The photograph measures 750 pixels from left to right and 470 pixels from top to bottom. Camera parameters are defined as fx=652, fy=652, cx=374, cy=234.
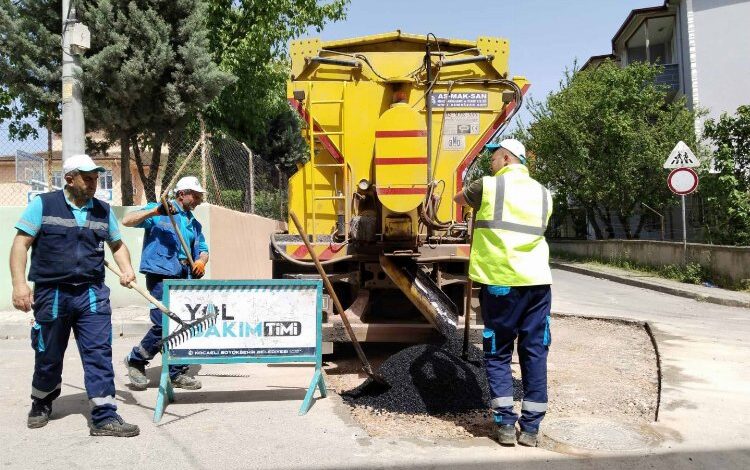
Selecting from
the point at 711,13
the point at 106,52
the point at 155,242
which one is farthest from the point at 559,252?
the point at 155,242

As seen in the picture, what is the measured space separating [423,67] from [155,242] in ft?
10.1

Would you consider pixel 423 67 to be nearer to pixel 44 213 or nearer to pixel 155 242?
pixel 155 242

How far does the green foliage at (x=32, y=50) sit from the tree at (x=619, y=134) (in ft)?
55.5

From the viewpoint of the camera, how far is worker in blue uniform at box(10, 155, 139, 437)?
4.25m

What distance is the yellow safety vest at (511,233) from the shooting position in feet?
13.5

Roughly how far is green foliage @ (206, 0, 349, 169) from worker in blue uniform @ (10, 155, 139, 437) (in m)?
8.58

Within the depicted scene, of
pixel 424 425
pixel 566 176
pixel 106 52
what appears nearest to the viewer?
pixel 424 425

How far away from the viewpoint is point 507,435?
13.2 feet

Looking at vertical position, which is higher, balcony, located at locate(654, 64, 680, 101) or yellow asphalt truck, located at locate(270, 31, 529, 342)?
balcony, located at locate(654, 64, 680, 101)

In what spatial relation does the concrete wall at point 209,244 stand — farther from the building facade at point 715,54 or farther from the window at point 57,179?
the building facade at point 715,54

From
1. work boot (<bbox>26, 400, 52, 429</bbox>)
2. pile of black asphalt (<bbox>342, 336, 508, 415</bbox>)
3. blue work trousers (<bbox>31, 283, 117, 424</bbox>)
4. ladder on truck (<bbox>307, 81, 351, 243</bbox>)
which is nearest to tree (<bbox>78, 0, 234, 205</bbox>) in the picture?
ladder on truck (<bbox>307, 81, 351, 243</bbox>)

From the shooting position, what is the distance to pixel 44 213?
4309 millimetres

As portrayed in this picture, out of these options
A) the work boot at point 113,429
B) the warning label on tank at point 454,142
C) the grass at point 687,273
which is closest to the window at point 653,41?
the grass at point 687,273

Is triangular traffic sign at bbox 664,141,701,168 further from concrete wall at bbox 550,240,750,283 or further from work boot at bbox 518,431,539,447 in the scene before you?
work boot at bbox 518,431,539,447
